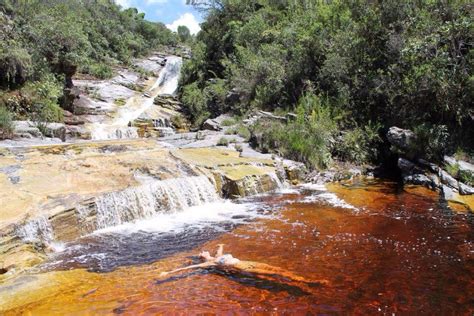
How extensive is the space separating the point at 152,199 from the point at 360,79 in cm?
1052

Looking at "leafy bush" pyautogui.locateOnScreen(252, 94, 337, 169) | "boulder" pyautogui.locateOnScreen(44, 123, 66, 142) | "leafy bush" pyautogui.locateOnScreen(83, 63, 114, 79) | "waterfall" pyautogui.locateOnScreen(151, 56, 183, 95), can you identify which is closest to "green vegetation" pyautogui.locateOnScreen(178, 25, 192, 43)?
"waterfall" pyautogui.locateOnScreen(151, 56, 183, 95)

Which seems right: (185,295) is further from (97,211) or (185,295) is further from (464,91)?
(464,91)

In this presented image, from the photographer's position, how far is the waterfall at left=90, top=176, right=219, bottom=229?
7.87 m

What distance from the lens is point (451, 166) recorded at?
10664 millimetres

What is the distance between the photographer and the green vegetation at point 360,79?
11.5 metres

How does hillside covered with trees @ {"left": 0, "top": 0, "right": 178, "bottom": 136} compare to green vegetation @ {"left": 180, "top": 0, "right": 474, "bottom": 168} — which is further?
hillside covered with trees @ {"left": 0, "top": 0, "right": 178, "bottom": 136}

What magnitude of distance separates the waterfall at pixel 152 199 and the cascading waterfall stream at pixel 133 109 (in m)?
9.99

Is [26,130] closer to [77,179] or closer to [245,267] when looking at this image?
[77,179]

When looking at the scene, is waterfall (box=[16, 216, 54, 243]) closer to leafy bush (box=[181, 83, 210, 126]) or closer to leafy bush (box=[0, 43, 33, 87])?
leafy bush (box=[0, 43, 33, 87])

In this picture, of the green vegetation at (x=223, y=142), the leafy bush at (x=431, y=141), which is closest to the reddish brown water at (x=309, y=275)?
the leafy bush at (x=431, y=141)

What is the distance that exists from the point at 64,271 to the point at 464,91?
11.6 metres

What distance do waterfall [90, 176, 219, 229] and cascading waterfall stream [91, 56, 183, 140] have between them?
9.99 meters

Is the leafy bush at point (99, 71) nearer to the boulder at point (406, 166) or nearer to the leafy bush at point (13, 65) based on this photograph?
the leafy bush at point (13, 65)

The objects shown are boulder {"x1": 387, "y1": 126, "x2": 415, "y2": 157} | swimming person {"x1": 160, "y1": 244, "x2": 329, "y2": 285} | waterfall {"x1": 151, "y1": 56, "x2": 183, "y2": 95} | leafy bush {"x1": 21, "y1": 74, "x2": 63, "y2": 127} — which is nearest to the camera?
swimming person {"x1": 160, "y1": 244, "x2": 329, "y2": 285}
